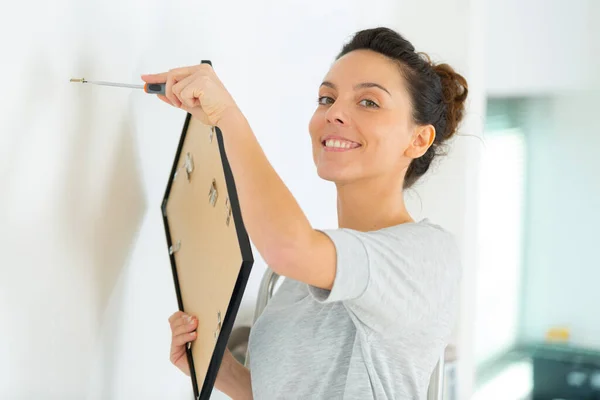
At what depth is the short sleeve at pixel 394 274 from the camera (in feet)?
2.83

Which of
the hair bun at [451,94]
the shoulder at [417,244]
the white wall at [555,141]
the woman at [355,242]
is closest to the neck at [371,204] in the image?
the woman at [355,242]

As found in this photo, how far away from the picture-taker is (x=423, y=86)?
3.99ft

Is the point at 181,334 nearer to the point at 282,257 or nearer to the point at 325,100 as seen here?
the point at 282,257

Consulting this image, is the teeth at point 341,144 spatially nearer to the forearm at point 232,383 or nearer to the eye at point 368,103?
the eye at point 368,103

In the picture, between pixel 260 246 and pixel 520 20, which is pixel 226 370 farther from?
pixel 520 20

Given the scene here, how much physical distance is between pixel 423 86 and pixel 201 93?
18.7 inches

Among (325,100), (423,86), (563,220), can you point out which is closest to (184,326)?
(325,100)

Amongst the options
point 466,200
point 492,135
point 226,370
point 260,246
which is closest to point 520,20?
point 492,135

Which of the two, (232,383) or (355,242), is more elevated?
(355,242)

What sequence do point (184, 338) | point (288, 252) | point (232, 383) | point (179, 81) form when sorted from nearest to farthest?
1. point (288, 252)
2. point (179, 81)
3. point (184, 338)
4. point (232, 383)

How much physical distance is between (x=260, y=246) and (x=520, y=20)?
257 centimetres

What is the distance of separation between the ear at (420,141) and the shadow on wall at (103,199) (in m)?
0.47

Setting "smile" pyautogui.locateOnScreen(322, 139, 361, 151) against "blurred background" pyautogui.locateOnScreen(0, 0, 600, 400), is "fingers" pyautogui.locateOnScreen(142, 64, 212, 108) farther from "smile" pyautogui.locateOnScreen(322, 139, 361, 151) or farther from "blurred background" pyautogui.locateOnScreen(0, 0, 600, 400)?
"smile" pyautogui.locateOnScreen(322, 139, 361, 151)

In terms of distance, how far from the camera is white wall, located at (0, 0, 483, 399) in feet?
3.15
